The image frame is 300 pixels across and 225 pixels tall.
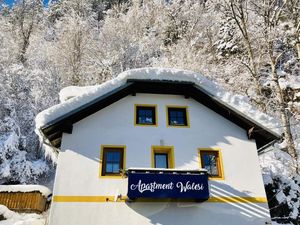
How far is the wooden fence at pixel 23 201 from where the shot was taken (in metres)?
14.5

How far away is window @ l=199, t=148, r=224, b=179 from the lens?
1057 cm

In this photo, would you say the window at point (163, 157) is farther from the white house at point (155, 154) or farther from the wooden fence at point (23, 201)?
the wooden fence at point (23, 201)

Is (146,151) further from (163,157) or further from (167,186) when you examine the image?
(167,186)

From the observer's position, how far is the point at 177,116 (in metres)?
11.8

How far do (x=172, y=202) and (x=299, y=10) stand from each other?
12.8m

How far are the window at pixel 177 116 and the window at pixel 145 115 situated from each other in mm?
593

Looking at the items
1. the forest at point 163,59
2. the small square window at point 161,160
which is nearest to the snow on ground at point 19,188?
the forest at point 163,59

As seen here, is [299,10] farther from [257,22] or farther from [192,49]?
[192,49]

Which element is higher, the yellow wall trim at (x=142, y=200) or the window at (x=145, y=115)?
the window at (x=145, y=115)

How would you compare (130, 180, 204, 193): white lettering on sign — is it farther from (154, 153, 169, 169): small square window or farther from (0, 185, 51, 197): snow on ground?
(0, 185, 51, 197): snow on ground

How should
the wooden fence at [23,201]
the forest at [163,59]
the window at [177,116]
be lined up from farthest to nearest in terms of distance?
the forest at [163,59]
the wooden fence at [23,201]
the window at [177,116]

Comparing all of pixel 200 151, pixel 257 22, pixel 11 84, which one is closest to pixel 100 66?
pixel 11 84

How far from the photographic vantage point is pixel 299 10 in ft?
52.0

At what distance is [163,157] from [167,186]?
1.71 meters
